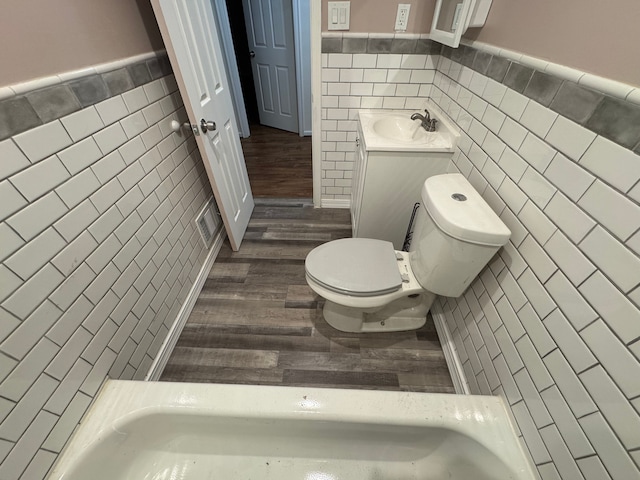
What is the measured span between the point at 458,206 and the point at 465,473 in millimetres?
848

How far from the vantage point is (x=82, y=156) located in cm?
82

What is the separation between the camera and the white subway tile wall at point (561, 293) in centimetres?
51

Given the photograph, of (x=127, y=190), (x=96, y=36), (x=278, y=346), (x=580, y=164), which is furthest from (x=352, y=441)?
(x=96, y=36)

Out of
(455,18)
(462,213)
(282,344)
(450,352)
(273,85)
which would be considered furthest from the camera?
(273,85)

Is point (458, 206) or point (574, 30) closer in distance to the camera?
point (574, 30)

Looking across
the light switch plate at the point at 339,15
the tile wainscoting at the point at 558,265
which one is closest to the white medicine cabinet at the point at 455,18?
the tile wainscoting at the point at 558,265

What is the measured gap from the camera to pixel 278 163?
2.80 metres

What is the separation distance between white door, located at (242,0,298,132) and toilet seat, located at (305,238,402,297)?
2.53 m

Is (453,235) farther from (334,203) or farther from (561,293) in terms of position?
(334,203)

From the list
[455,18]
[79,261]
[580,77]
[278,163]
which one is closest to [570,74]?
[580,77]

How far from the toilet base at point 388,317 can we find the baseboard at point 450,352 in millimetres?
68

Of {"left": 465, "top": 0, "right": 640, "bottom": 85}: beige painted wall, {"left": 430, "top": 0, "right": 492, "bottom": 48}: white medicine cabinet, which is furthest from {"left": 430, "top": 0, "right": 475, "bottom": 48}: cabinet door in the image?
{"left": 465, "top": 0, "right": 640, "bottom": 85}: beige painted wall

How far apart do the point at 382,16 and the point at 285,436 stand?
77.0 inches

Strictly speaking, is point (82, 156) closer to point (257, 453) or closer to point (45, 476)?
point (45, 476)
